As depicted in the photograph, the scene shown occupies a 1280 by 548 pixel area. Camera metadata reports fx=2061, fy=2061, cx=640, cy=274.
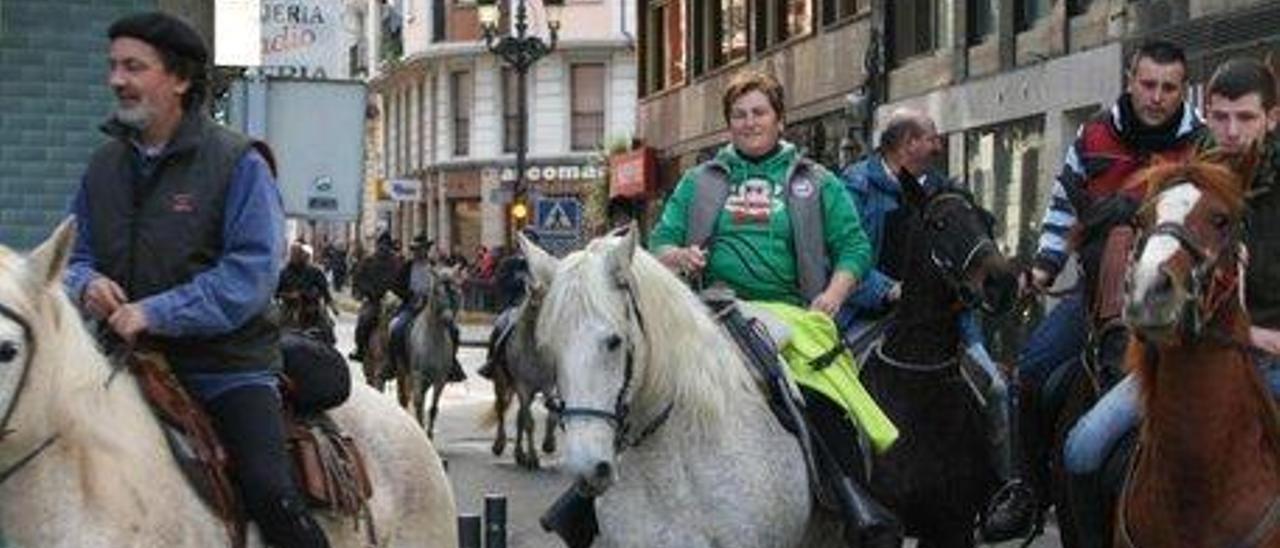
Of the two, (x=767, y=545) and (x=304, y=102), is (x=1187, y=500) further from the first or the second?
(x=304, y=102)

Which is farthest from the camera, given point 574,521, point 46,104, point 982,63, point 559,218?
point 559,218

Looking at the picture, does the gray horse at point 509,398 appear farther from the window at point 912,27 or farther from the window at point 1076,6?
the window at point 912,27

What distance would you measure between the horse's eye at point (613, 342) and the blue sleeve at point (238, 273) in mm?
1058

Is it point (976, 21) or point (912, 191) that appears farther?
point (976, 21)

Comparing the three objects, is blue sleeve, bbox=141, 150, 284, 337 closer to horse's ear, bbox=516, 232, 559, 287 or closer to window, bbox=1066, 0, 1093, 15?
horse's ear, bbox=516, 232, 559, 287

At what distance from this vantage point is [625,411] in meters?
6.44

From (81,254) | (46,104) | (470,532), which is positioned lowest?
(470,532)

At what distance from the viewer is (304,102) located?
11766 mm

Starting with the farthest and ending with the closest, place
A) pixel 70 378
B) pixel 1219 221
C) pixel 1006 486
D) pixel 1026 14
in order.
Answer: pixel 1026 14, pixel 1006 486, pixel 1219 221, pixel 70 378

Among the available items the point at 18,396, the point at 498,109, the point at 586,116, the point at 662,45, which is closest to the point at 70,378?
the point at 18,396

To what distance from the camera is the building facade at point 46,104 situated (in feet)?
39.1

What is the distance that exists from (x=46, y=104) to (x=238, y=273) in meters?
6.88

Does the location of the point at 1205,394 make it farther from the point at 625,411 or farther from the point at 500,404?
the point at 500,404

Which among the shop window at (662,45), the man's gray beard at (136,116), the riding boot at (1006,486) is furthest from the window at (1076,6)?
the shop window at (662,45)
